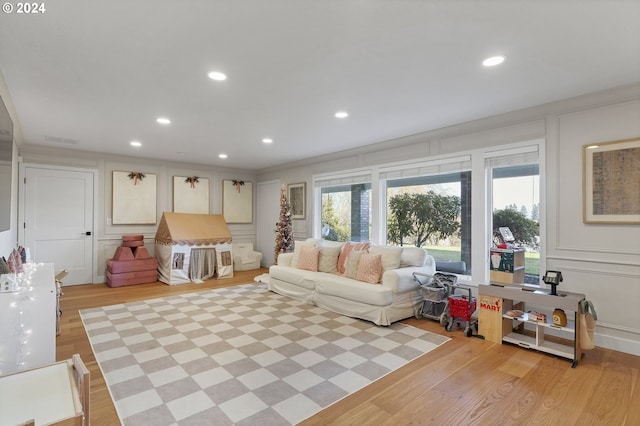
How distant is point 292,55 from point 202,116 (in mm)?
2007

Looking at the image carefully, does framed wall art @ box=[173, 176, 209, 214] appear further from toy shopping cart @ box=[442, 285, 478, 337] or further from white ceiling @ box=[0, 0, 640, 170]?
toy shopping cart @ box=[442, 285, 478, 337]

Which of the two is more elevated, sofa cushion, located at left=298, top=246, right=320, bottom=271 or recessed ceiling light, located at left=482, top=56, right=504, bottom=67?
recessed ceiling light, located at left=482, top=56, right=504, bottom=67

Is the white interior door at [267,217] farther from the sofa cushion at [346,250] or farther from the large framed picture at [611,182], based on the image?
the large framed picture at [611,182]

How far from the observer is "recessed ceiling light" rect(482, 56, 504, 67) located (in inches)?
100.0

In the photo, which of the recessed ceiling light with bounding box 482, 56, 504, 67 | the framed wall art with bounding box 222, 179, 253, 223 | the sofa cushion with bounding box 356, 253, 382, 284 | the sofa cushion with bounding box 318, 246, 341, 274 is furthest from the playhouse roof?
the recessed ceiling light with bounding box 482, 56, 504, 67

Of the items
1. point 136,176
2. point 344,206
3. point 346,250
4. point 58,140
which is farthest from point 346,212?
point 58,140

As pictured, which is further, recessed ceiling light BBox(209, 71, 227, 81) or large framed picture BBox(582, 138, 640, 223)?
large framed picture BBox(582, 138, 640, 223)

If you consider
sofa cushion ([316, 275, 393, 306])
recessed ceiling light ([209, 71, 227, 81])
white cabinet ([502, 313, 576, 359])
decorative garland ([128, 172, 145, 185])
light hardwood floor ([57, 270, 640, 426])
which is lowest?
light hardwood floor ([57, 270, 640, 426])

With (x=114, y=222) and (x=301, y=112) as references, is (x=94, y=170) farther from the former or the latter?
(x=301, y=112)

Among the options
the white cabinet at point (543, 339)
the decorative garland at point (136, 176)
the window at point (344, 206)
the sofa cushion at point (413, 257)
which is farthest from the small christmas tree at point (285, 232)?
the white cabinet at point (543, 339)

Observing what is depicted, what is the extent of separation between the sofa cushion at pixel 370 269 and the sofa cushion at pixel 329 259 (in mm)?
674

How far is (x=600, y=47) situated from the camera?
2373 mm

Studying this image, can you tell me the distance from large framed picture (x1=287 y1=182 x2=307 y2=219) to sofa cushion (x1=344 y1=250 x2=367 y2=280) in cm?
258

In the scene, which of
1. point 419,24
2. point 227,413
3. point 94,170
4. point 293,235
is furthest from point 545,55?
point 94,170
